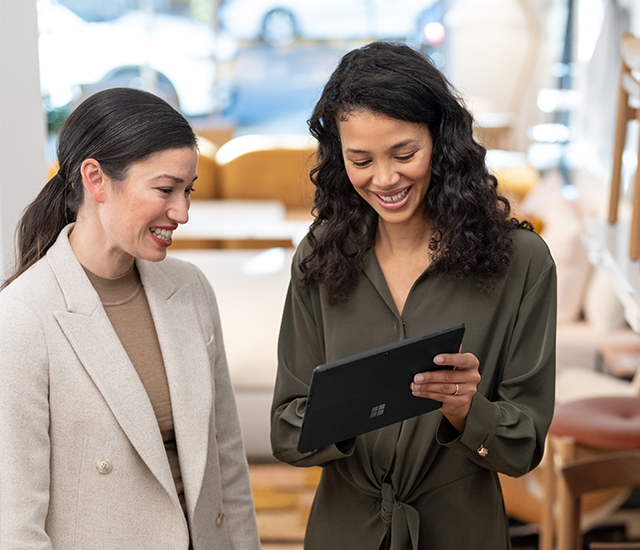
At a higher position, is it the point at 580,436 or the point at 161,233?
the point at 161,233

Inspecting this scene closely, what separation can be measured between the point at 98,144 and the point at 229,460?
2.14 feet

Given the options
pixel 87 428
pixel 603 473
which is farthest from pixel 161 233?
pixel 603 473

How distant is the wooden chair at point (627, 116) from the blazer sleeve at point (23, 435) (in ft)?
5.79

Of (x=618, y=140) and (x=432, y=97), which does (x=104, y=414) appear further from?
(x=618, y=140)

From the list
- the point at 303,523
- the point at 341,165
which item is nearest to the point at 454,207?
the point at 341,165

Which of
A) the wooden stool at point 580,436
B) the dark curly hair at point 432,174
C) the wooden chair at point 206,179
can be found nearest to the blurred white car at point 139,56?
the wooden chair at point 206,179

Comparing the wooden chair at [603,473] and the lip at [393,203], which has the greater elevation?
the lip at [393,203]

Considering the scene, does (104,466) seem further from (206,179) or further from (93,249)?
(206,179)

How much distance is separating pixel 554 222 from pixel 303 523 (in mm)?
2158

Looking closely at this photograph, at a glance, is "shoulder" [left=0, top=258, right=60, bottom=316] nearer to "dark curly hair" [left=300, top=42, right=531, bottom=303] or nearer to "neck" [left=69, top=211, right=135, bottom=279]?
"neck" [left=69, top=211, right=135, bottom=279]

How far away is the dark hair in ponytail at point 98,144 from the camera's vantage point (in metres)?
1.26

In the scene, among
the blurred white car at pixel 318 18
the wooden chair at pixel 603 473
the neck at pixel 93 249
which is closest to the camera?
the neck at pixel 93 249

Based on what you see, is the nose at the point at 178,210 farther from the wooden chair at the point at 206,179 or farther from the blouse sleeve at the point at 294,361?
the wooden chair at the point at 206,179

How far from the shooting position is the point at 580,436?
Result: 235cm
